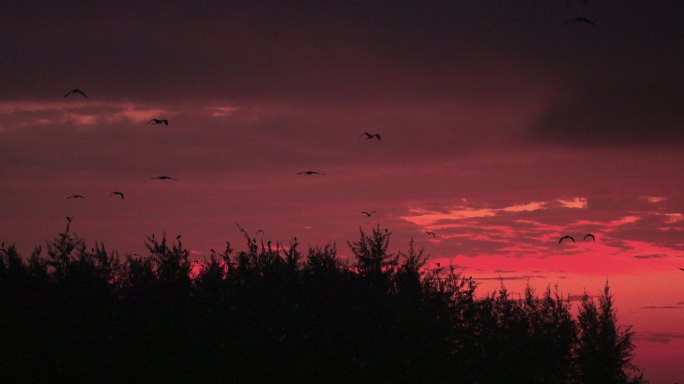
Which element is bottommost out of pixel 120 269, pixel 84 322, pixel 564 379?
pixel 564 379

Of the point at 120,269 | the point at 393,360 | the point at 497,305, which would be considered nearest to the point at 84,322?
the point at 120,269

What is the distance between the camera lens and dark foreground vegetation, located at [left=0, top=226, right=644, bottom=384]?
3056 cm

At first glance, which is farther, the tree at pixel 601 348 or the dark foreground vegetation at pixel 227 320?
the tree at pixel 601 348

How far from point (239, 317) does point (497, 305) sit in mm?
30548

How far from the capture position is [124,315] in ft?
104

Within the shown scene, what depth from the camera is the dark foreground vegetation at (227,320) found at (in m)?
30.6

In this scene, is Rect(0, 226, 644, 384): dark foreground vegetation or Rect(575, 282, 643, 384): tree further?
Rect(575, 282, 643, 384): tree

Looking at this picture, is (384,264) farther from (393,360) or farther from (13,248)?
(13,248)

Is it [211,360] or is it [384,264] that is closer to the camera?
[211,360]

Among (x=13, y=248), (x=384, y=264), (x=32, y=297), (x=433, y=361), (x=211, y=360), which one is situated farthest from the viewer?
(x=384, y=264)

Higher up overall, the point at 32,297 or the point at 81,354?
the point at 32,297

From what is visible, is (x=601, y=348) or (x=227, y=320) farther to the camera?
(x=601, y=348)

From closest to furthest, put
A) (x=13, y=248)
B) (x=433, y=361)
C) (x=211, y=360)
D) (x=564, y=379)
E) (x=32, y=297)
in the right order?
(x=211, y=360) < (x=32, y=297) < (x=433, y=361) < (x=13, y=248) < (x=564, y=379)

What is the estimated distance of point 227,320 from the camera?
32.1 meters
